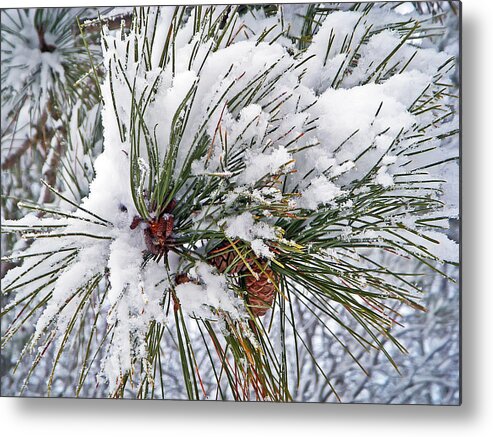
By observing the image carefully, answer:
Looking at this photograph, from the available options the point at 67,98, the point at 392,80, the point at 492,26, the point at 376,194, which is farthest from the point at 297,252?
the point at 67,98

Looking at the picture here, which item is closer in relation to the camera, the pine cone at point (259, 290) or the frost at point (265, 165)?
the frost at point (265, 165)

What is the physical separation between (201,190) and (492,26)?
1.74 feet

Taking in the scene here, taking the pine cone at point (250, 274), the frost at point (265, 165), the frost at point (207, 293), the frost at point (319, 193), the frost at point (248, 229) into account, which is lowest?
the frost at point (207, 293)

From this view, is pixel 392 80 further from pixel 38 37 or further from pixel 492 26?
pixel 38 37

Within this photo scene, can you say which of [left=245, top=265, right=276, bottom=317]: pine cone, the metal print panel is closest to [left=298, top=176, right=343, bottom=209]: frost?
the metal print panel

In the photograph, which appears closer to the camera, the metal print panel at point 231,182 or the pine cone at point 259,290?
the metal print panel at point 231,182

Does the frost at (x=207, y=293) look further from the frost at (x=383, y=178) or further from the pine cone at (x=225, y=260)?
the frost at (x=383, y=178)

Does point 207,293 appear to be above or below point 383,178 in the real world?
below

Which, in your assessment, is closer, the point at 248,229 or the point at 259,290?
the point at 248,229

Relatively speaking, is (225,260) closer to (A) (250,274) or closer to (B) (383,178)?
(A) (250,274)

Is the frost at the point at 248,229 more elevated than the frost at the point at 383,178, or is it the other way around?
the frost at the point at 383,178

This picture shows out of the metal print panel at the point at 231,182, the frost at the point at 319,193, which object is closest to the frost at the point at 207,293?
the metal print panel at the point at 231,182

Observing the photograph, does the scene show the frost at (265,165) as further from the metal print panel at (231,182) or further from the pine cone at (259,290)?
the pine cone at (259,290)

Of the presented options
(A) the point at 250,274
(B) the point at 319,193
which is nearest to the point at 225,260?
(A) the point at 250,274
